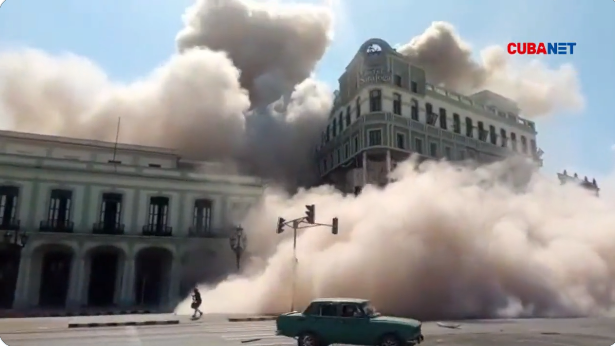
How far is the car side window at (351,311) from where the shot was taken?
13.6 meters

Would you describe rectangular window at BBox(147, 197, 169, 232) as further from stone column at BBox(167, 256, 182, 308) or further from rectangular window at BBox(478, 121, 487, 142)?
rectangular window at BBox(478, 121, 487, 142)

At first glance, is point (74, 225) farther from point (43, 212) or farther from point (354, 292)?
point (354, 292)

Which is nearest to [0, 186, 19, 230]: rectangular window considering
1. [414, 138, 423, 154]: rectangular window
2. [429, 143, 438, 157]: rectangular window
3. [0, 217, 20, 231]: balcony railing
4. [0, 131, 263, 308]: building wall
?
[0, 217, 20, 231]: balcony railing

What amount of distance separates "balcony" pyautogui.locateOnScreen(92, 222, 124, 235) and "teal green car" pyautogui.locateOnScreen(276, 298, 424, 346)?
2657cm

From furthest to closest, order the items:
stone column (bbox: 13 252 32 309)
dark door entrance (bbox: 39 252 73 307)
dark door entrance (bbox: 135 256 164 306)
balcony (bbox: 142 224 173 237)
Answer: balcony (bbox: 142 224 173 237)
dark door entrance (bbox: 135 256 164 306)
dark door entrance (bbox: 39 252 73 307)
stone column (bbox: 13 252 32 309)

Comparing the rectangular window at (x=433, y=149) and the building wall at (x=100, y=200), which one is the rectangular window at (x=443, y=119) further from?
the building wall at (x=100, y=200)

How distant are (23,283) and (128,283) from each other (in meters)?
7.05

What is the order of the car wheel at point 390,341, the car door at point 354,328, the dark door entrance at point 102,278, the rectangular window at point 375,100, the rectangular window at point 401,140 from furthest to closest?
the rectangular window at point 401,140 < the rectangular window at point 375,100 < the dark door entrance at point 102,278 < the car door at point 354,328 < the car wheel at point 390,341

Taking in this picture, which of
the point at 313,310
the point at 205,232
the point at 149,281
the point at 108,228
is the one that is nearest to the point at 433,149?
the point at 205,232

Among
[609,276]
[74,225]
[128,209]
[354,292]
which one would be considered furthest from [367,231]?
[74,225]

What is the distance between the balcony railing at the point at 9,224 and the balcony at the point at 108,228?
5.13 meters

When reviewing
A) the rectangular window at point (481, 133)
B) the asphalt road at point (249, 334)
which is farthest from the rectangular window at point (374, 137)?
the asphalt road at point (249, 334)

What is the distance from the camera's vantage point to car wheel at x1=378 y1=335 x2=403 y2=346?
1317cm

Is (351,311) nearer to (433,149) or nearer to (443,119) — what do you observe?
(433,149)
